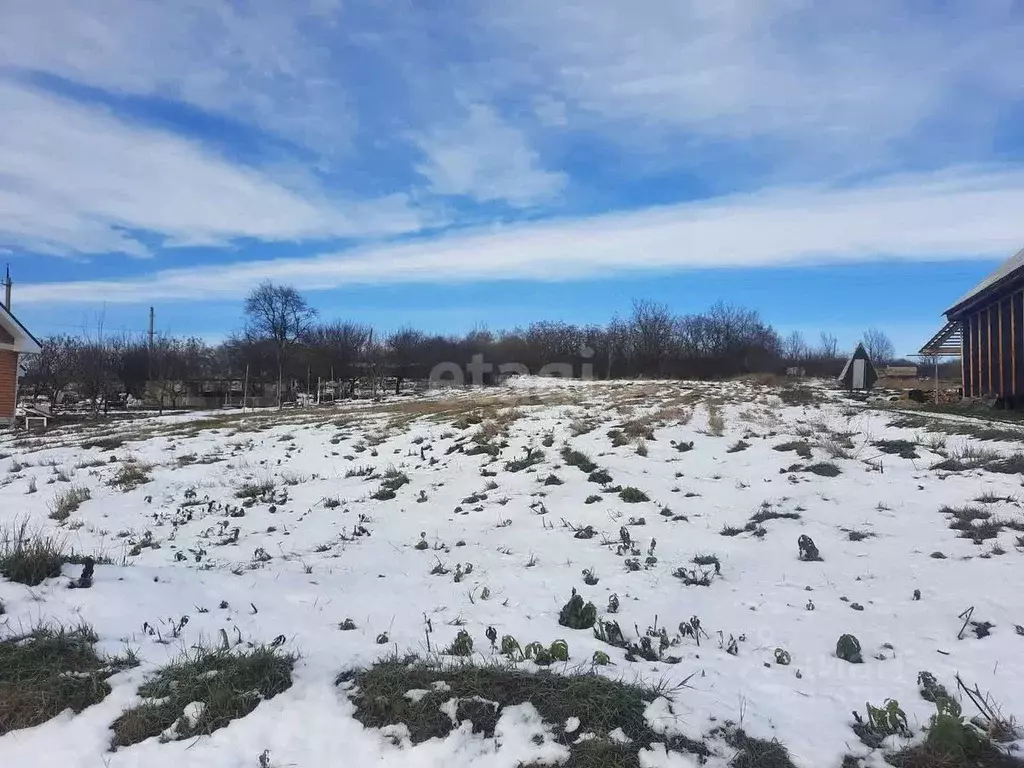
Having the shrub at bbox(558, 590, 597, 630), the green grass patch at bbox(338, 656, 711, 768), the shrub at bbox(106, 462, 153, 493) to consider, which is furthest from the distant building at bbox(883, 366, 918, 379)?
the green grass patch at bbox(338, 656, 711, 768)

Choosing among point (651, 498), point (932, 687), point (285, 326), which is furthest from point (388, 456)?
point (285, 326)

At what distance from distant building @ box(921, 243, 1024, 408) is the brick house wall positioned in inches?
1246

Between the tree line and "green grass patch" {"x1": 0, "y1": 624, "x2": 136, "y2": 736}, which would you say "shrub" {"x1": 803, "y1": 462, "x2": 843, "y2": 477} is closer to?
"green grass patch" {"x1": 0, "y1": 624, "x2": 136, "y2": 736}

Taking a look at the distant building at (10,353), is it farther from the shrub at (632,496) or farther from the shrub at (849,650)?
the shrub at (849,650)

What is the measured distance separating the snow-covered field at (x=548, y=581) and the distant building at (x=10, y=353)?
674 inches

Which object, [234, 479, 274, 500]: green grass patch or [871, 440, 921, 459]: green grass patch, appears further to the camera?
[234, 479, 274, 500]: green grass patch

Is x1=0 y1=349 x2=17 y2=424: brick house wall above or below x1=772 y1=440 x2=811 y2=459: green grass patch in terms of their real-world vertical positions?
above

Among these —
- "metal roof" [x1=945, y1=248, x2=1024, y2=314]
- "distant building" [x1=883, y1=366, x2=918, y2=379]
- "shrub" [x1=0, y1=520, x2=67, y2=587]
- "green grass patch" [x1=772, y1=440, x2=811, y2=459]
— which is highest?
"metal roof" [x1=945, y1=248, x2=1024, y2=314]

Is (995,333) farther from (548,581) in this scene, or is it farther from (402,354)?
(402,354)

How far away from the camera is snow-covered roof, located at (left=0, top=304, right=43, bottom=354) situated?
2322 cm

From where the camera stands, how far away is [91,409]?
3244cm

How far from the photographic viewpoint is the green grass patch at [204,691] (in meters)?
2.93

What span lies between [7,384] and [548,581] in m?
27.1

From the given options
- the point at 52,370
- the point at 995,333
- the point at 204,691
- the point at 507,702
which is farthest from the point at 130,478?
the point at 52,370
